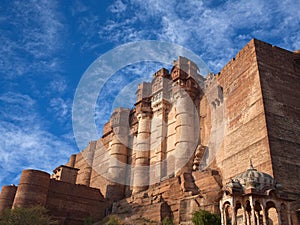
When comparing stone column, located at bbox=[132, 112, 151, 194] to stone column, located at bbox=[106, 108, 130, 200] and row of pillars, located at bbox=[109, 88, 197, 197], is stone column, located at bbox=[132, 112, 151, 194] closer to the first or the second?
row of pillars, located at bbox=[109, 88, 197, 197]

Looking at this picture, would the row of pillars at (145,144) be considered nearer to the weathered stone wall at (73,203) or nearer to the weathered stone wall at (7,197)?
the weathered stone wall at (73,203)

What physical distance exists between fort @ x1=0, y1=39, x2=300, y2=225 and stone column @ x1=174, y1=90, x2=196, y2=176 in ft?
0.22

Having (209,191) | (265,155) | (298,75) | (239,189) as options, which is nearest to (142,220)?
(209,191)

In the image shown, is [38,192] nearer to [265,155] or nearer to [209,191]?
[209,191]

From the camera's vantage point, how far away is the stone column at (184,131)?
2252 cm

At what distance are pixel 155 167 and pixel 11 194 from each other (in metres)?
10.00

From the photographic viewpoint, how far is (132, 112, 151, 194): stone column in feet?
84.3

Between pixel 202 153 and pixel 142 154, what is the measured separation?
22.0 ft

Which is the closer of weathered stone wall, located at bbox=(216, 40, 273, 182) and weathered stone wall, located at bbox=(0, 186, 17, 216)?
weathered stone wall, located at bbox=(216, 40, 273, 182)

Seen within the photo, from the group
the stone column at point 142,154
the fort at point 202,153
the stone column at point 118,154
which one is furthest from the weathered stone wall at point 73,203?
the stone column at point 142,154

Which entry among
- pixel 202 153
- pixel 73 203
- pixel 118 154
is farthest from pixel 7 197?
pixel 202 153

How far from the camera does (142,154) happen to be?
89.2ft

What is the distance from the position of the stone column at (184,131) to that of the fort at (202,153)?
0.07 m

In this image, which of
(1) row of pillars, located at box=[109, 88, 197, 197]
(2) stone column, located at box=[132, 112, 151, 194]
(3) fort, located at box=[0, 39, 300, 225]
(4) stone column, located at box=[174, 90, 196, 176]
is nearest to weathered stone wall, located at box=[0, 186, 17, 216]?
(3) fort, located at box=[0, 39, 300, 225]
